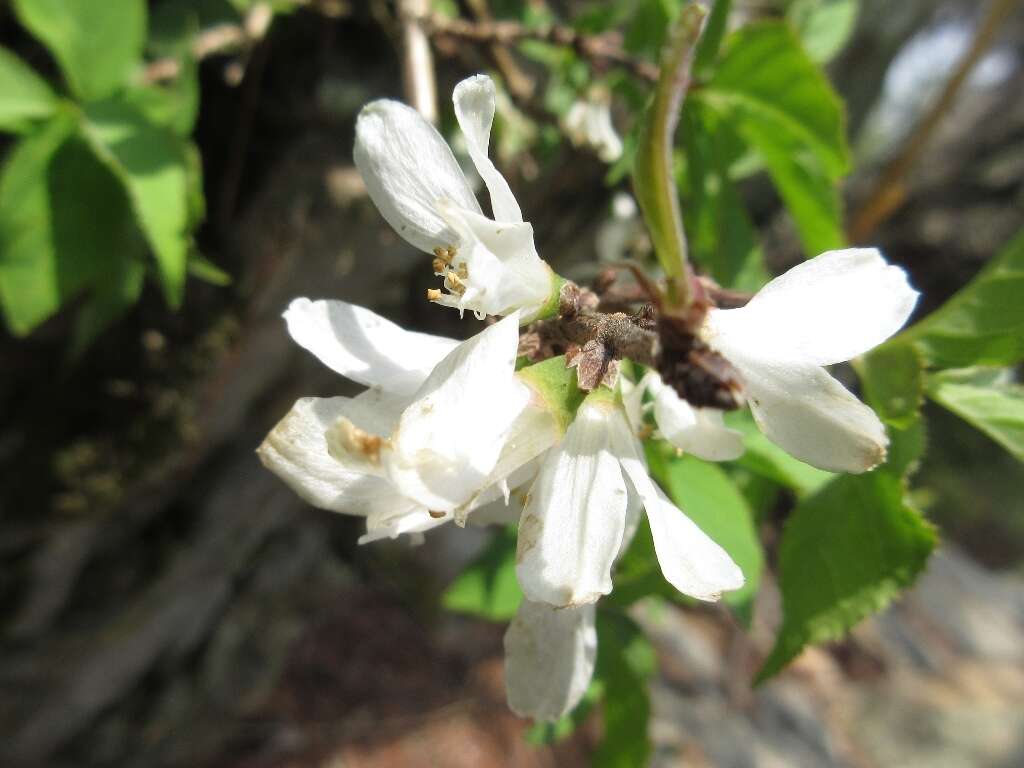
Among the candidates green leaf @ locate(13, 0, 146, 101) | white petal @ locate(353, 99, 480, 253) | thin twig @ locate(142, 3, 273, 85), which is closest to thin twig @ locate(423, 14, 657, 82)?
thin twig @ locate(142, 3, 273, 85)

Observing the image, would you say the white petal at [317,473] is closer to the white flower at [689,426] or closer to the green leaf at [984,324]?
the white flower at [689,426]

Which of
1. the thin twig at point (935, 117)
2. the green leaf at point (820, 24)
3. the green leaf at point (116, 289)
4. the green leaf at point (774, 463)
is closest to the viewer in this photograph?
the green leaf at point (774, 463)

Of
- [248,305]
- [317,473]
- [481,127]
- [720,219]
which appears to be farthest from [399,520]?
[248,305]

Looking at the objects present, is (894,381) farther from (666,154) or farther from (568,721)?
(568,721)

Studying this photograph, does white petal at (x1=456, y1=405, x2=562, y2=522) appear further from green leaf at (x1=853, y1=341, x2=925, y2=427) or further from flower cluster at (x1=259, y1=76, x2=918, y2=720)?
green leaf at (x1=853, y1=341, x2=925, y2=427)

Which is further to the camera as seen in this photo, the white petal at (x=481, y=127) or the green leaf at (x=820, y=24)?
the green leaf at (x=820, y=24)

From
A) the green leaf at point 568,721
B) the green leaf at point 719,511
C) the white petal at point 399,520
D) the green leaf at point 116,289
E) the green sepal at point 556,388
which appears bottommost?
the green leaf at point 568,721

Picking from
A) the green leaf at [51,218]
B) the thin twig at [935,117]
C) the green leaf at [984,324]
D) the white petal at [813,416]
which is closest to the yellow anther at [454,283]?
the white petal at [813,416]
